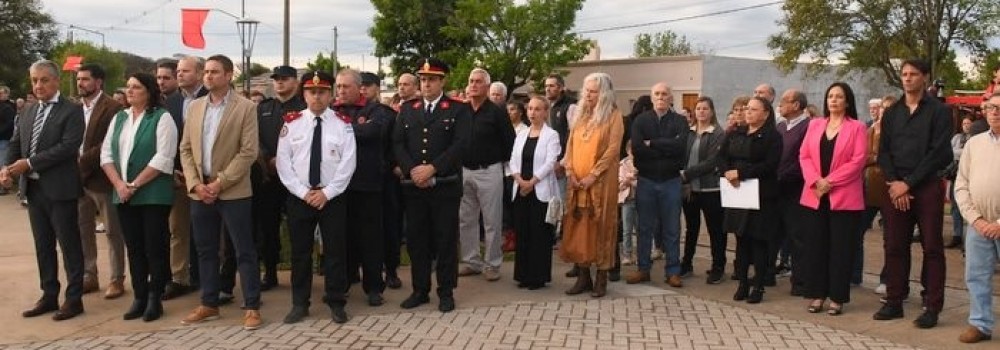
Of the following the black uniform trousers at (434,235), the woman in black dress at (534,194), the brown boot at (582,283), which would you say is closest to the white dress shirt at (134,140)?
the black uniform trousers at (434,235)

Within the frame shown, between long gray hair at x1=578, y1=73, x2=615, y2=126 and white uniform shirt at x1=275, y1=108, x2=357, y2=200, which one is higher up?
long gray hair at x1=578, y1=73, x2=615, y2=126

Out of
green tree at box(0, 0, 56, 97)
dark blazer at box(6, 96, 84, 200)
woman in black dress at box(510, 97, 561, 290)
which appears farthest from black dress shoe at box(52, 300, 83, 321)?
green tree at box(0, 0, 56, 97)

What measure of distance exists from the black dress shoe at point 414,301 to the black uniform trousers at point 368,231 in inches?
11.2

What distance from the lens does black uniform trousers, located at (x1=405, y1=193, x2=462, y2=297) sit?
21.8ft

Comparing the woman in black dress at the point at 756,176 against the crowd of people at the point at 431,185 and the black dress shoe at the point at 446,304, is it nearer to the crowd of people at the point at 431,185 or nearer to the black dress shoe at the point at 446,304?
the crowd of people at the point at 431,185

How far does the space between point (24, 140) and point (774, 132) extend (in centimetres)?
582

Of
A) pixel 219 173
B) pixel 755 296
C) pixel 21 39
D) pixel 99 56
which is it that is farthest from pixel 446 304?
pixel 99 56

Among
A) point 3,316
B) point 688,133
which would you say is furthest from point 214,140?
point 688,133

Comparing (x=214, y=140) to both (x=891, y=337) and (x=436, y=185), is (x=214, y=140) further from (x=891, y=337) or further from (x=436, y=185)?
(x=891, y=337)

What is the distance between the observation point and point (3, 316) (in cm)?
636

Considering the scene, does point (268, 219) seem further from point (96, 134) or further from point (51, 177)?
point (51, 177)

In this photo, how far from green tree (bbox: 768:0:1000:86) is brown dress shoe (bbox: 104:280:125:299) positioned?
93.3 feet

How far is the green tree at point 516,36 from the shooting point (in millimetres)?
37031

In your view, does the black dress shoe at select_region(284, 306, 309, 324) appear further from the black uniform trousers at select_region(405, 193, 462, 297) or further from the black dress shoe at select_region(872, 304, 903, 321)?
the black dress shoe at select_region(872, 304, 903, 321)
